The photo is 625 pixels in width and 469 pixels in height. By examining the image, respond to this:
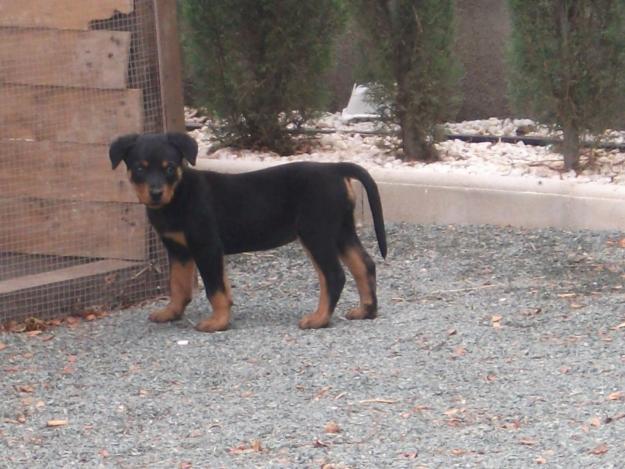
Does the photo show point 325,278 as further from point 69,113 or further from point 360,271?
point 69,113

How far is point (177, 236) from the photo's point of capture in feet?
20.4

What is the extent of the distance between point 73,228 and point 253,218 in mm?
1343

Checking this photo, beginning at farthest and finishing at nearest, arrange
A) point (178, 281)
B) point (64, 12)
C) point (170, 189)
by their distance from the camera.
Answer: point (64, 12)
point (178, 281)
point (170, 189)

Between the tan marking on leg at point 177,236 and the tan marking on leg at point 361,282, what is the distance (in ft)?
2.76

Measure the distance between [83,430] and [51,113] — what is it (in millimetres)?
2701

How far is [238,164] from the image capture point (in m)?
9.08

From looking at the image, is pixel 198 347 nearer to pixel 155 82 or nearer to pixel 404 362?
pixel 404 362

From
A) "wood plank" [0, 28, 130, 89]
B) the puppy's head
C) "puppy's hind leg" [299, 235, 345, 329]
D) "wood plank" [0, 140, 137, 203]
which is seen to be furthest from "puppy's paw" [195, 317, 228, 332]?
"wood plank" [0, 28, 130, 89]

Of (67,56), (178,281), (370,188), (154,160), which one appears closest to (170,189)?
(154,160)

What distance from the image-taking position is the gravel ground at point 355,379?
452 cm

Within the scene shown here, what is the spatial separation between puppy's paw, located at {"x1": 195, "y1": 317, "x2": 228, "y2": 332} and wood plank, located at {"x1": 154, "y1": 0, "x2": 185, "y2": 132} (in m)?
1.34

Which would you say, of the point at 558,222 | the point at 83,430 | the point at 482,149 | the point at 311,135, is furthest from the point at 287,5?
the point at 83,430

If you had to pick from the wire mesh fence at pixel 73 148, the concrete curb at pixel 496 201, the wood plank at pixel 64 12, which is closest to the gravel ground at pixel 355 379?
the wire mesh fence at pixel 73 148

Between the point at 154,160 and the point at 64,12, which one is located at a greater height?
the point at 64,12
